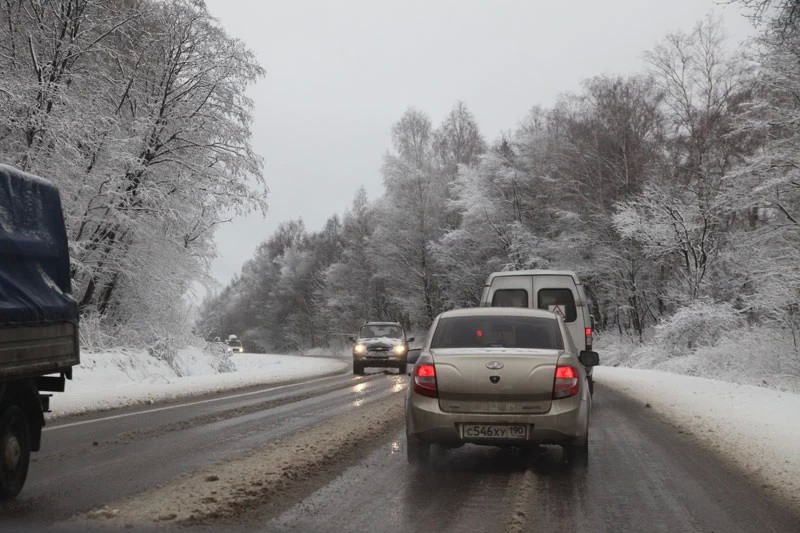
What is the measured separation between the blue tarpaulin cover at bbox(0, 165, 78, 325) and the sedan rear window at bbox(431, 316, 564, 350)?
12.2 ft

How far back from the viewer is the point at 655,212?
29.6m

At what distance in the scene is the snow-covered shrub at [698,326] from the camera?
2508cm

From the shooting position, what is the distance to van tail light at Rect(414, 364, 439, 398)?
686cm

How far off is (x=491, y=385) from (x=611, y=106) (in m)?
32.2

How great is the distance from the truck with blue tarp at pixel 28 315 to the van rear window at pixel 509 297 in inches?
344

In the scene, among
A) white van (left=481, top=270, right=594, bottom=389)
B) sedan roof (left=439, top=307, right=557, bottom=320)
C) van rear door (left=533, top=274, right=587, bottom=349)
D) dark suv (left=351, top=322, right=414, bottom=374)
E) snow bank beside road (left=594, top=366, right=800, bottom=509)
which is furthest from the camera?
dark suv (left=351, top=322, right=414, bottom=374)

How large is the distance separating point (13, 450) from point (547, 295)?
33.4 ft

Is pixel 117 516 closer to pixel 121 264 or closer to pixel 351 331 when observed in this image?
pixel 121 264

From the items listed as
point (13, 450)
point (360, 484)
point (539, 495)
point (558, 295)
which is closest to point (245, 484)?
point (360, 484)

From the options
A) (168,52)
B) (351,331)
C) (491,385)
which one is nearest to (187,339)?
(168,52)

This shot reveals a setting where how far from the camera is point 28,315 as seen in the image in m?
5.83

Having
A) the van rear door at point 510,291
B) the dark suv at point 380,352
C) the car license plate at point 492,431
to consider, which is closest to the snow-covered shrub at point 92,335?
the dark suv at point 380,352

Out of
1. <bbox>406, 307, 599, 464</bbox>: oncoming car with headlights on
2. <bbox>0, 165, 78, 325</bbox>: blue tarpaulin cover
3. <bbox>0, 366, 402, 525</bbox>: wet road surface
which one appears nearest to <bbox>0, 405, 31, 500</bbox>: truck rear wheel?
<bbox>0, 366, 402, 525</bbox>: wet road surface

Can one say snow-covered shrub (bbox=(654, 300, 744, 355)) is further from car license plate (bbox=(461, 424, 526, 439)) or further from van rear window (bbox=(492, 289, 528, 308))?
car license plate (bbox=(461, 424, 526, 439))
